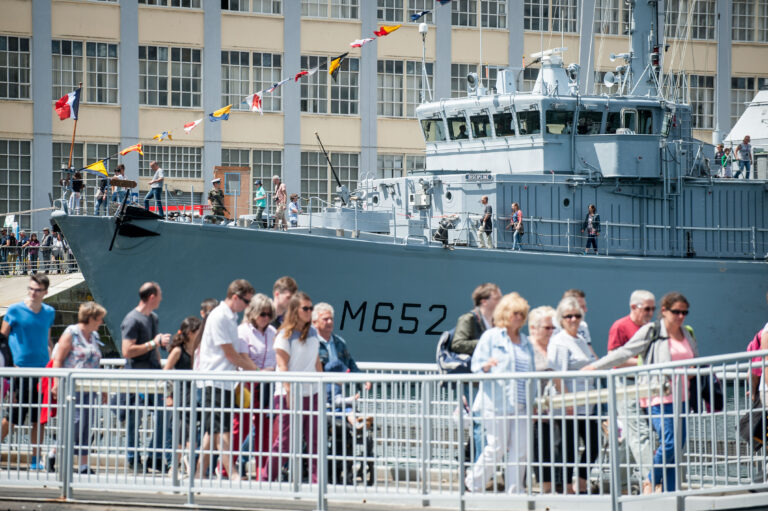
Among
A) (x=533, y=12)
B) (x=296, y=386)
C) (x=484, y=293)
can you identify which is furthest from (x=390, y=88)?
(x=296, y=386)

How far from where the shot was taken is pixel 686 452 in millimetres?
7211

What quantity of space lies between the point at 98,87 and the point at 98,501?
29.1 meters

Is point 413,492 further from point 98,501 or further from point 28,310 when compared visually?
point 28,310

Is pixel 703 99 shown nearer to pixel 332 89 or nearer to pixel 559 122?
pixel 332 89

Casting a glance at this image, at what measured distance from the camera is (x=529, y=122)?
20578 millimetres

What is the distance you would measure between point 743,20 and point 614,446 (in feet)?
121

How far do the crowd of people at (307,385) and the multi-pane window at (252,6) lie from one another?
92.6 ft

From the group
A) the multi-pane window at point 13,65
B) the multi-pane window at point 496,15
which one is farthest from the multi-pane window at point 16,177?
the multi-pane window at point 496,15

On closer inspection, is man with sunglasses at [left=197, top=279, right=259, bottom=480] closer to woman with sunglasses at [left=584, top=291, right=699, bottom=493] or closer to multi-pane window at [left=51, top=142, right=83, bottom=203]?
woman with sunglasses at [left=584, top=291, right=699, bottom=493]

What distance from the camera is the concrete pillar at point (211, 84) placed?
3556 centimetres

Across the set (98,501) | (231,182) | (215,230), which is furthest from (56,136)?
(98,501)

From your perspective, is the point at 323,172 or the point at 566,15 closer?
the point at 323,172

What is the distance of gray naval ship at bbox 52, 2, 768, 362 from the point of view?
1911cm

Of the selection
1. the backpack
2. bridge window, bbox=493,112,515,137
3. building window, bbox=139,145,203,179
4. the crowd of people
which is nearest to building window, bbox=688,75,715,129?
building window, bbox=139,145,203,179
